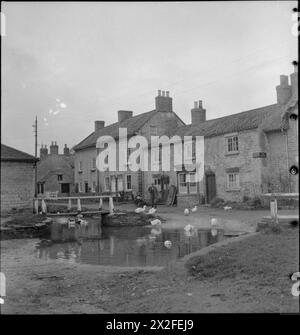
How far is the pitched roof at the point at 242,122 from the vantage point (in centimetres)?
387

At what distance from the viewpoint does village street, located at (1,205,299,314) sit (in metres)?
3.94

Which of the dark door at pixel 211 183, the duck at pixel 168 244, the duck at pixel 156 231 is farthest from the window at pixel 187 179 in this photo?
the duck at pixel 156 231

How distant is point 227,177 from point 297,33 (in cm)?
321

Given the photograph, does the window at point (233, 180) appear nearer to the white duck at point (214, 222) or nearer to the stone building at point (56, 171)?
the stone building at point (56, 171)

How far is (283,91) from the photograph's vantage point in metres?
3.73

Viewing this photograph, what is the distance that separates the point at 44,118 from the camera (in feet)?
12.0

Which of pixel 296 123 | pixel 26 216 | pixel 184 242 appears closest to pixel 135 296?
pixel 296 123

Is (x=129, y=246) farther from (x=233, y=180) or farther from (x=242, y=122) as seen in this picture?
(x=242, y=122)

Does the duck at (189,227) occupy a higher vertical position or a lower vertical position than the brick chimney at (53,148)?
lower

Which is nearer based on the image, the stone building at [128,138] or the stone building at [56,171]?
the stone building at [128,138]

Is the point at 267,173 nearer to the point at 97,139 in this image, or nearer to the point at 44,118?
the point at 97,139

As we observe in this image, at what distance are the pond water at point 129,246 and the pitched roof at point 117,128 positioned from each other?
3.84 metres

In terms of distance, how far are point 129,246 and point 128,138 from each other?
5977 millimetres

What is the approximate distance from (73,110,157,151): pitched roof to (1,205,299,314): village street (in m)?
1.83
